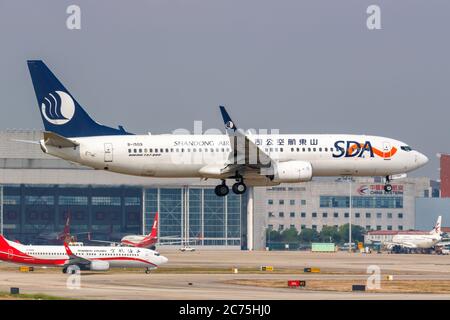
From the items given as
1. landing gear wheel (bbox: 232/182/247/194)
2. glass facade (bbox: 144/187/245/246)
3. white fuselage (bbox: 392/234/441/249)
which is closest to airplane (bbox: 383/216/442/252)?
white fuselage (bbox: 392/234/441/249)

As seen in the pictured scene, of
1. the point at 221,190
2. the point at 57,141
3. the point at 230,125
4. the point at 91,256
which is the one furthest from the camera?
the point at 91,256

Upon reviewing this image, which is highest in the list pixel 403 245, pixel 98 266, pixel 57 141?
pixel 57 141

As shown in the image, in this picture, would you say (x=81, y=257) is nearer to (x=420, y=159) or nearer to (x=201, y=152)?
(x=201, y=152)

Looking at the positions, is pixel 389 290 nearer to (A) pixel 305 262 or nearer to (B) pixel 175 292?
(B) pixel 175 292

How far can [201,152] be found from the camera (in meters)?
86.9

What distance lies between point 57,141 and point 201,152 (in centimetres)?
1237

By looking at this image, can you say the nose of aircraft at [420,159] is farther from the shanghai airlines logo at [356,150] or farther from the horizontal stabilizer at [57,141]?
the horizontal stabilizer at [57,141]

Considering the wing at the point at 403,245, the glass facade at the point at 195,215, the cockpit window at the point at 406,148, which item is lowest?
the wing at the point at 403,245

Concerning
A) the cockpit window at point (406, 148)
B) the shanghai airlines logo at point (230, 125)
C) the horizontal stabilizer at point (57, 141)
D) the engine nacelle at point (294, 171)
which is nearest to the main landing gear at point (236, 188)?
the engine nacelle at point (294, 171)

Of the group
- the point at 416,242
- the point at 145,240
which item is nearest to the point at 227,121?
the point at 145,240

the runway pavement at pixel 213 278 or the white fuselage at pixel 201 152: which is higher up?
the white fuselage at pixel 201 152

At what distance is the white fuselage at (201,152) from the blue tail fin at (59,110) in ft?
6.37

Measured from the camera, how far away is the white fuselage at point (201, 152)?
86.2 metres

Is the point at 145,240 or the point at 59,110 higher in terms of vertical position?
the point at 59,110
